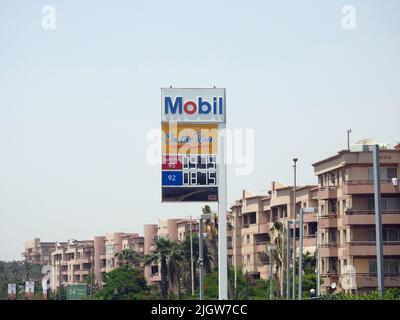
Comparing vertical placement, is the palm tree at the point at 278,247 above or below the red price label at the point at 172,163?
below

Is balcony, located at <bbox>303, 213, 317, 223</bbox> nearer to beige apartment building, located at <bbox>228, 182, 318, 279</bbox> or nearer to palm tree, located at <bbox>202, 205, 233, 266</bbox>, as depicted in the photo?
beige apartment building, located at <bbox>228, 182, 318, 279</bbox>

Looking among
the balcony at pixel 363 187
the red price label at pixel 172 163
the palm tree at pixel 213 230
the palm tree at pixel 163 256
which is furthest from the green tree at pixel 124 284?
the red price label at pixel 172 163

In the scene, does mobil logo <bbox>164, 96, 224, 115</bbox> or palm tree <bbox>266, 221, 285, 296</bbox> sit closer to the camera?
mobil logo <bbox>164, 96, 224, 115</bbox>

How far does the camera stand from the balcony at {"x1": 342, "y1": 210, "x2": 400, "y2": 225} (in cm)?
10688

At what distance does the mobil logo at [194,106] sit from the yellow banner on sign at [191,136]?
0.80 metres

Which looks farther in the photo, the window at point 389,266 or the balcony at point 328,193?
the balcony at point 328,193

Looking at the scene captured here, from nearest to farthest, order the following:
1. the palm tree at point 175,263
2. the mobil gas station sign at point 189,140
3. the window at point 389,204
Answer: the mobil gas station sign at point 189,140 < the window at point 389,204 < the palm tree at point 175,263

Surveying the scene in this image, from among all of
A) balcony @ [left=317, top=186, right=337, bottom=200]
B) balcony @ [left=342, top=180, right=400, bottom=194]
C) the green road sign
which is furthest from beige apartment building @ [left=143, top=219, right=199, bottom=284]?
balcony @ [left=342, top=180, right=400, bottom=194]

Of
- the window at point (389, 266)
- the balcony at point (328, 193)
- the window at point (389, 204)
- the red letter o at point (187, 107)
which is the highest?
the red letter o at point (187, 107)

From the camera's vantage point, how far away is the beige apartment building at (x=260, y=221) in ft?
411

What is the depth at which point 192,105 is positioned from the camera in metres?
54.8

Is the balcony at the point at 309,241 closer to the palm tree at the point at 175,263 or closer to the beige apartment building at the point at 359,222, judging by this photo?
the beige apartment building at the point at 359,222
